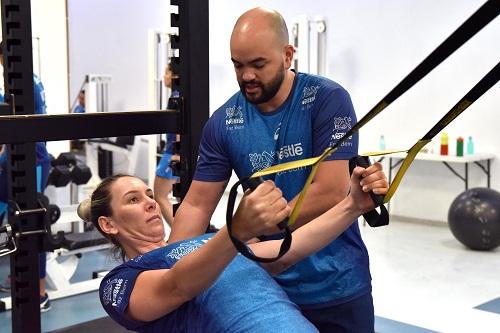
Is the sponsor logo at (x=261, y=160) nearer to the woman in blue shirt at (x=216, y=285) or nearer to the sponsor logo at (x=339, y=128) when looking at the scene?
the sponsor logo at (x=339, y=128)

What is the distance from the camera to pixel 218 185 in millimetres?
2064

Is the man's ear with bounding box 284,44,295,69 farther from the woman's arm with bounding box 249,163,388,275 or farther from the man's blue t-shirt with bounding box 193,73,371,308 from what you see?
the woman's arm with bounding box 249,163,388,275

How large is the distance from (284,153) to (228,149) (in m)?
0.19

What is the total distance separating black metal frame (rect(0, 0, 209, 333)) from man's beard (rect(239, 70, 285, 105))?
0.27 meters

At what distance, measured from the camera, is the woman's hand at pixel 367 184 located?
1451 mm

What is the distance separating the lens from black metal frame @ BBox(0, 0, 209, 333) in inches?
69.4

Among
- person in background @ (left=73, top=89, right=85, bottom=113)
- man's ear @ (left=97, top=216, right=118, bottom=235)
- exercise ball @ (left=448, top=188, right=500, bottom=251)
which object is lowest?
exercise ball @ (left=448, top=188, right=500, bottom=251)

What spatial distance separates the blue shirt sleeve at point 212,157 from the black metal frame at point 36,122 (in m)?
0.09

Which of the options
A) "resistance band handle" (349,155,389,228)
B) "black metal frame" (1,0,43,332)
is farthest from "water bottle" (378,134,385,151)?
"resistance band handle" (349,155,389,228)

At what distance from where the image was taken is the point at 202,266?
49.7 inches

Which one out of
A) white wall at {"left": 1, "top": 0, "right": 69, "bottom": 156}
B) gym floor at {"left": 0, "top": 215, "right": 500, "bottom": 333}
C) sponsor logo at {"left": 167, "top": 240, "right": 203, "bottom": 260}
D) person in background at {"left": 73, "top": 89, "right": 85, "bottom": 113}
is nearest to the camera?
sponsor logo at {"left": 167, "top": 240, "right": 203, "bottom": 260}

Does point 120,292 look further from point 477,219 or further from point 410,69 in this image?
point 410,69

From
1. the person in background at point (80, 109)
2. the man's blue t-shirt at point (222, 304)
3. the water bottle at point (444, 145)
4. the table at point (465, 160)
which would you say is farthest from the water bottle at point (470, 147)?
the man's blue t-shirt at point (222, 304)

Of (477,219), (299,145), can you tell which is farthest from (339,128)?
(477,219)
